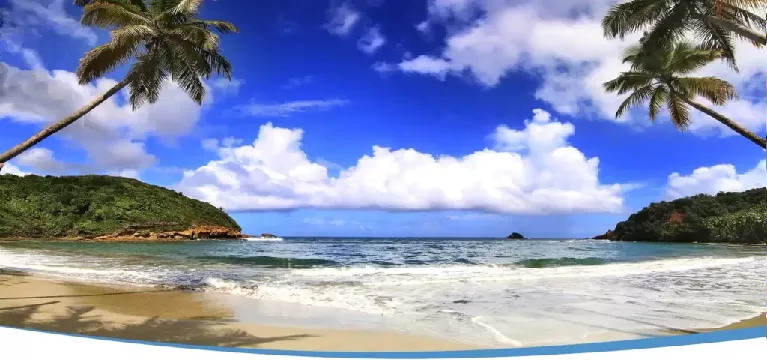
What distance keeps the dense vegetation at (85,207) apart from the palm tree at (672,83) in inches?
917

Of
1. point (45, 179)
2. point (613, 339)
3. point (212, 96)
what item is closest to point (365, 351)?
point (613, 339)

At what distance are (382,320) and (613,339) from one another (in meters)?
2.13

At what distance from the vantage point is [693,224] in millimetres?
22359

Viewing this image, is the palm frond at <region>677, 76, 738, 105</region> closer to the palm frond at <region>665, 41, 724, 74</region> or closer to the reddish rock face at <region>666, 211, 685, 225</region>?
the palm frond at <region>665, 41, 724, 74</region>

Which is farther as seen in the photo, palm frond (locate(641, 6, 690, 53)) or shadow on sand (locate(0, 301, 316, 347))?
palm frond (locate(641, 6, 690, 53))

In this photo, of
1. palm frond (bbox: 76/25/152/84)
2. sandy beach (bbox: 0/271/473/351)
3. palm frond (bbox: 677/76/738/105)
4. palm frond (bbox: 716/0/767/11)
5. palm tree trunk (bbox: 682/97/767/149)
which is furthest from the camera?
palm frond (bbox: 677/76/738/105)

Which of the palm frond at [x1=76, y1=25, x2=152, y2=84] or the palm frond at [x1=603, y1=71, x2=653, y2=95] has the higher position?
the palm frond at [x1=603, y1=71, x2=653, y2=95]

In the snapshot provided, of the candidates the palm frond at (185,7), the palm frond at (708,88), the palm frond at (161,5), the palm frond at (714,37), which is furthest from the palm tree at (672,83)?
the palm frond at (161,5)

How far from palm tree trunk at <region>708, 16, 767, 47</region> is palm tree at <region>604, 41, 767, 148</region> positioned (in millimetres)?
1723

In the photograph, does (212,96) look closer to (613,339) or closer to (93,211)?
(613,339)

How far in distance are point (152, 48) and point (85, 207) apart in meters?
23.5

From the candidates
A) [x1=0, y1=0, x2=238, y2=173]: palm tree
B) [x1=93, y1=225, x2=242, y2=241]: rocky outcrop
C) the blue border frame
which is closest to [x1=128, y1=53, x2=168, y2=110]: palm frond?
[x1=0, y1=0, x2=238, y2=173]: palm tree

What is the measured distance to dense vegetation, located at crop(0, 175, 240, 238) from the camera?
21312 millimetres

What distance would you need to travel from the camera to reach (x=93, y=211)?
87.9 feet
